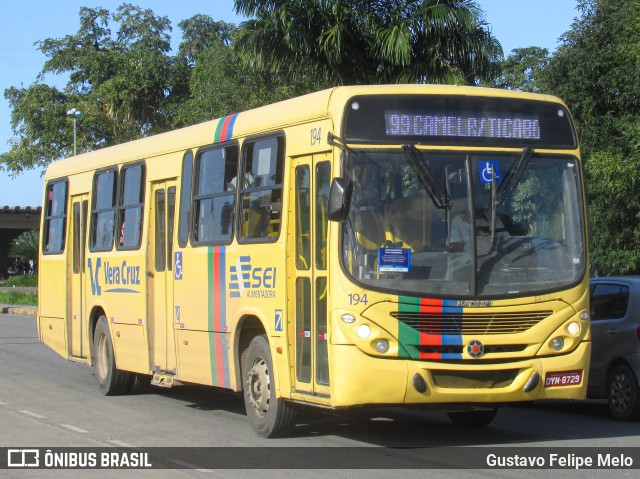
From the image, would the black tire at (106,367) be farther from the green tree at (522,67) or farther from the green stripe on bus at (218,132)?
the green tree at (522,67)

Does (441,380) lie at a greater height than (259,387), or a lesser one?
greater

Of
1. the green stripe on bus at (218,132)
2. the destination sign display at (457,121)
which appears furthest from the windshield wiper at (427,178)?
the green stripe on bus at (218,132)

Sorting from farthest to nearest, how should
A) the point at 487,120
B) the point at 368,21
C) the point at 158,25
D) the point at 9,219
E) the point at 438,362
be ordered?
the point at 9,219, the point at 158,25, the point at 368,21, the point at 487,120, the point at 438,362

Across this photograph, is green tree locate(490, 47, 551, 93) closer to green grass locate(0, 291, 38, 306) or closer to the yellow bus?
green grass locate(0, 291, 38, 306)

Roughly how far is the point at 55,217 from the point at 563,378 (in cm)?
1031

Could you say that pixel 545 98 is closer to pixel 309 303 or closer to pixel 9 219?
pixel 309 303

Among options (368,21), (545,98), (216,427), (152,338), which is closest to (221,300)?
(216,427)

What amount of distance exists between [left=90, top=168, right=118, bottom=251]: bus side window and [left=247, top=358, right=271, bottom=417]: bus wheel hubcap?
4938 mm

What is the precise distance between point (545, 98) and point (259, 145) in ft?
9.65

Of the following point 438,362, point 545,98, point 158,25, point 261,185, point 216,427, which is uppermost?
point 158,25

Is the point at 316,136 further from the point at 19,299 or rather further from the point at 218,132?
the point at 19,299

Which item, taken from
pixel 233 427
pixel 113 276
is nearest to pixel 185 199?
pixel 113 276

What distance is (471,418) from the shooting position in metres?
11.6

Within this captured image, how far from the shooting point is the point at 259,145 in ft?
36.3
